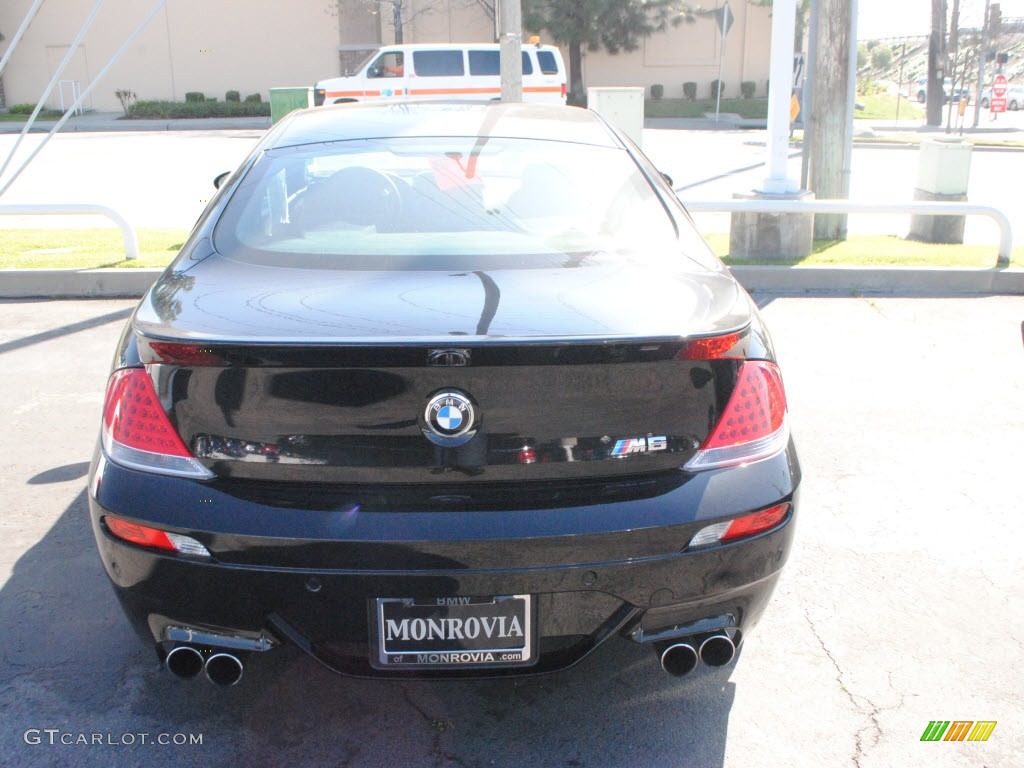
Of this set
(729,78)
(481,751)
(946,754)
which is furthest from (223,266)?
(729,78)

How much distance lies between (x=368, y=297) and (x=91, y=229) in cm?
964

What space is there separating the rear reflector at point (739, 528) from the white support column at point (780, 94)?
6.60 metres

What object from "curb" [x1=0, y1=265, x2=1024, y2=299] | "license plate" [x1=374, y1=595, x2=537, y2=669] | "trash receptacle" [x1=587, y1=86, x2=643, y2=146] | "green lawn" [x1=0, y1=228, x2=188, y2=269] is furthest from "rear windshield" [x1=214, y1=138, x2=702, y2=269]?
"trash receptacle" [x1=587, y1=86, x2=643, y2=146]

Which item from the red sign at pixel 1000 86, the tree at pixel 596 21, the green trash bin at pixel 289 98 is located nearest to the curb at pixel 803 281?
the green trash bin at pixel 289 98

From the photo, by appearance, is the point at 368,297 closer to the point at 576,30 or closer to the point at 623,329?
the point at 623,329

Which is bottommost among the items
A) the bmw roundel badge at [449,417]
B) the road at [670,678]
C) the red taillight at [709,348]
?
the road at [670,678]

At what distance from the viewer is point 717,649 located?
103 inches

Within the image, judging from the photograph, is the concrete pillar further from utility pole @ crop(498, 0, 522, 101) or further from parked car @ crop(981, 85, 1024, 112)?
parked car @ crop(981, 85, 1024, 112)

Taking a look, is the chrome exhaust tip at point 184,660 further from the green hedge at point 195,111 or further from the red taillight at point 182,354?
the green hedge at point 195,111

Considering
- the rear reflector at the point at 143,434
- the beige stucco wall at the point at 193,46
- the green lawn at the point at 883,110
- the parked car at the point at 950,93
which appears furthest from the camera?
the green lawn at the point at 883,110

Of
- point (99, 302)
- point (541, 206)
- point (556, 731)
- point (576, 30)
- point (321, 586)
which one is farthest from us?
point (576, 30)

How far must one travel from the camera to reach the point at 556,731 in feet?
9.34

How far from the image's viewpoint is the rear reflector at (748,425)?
2551mm

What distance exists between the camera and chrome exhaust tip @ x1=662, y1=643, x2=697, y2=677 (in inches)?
103
